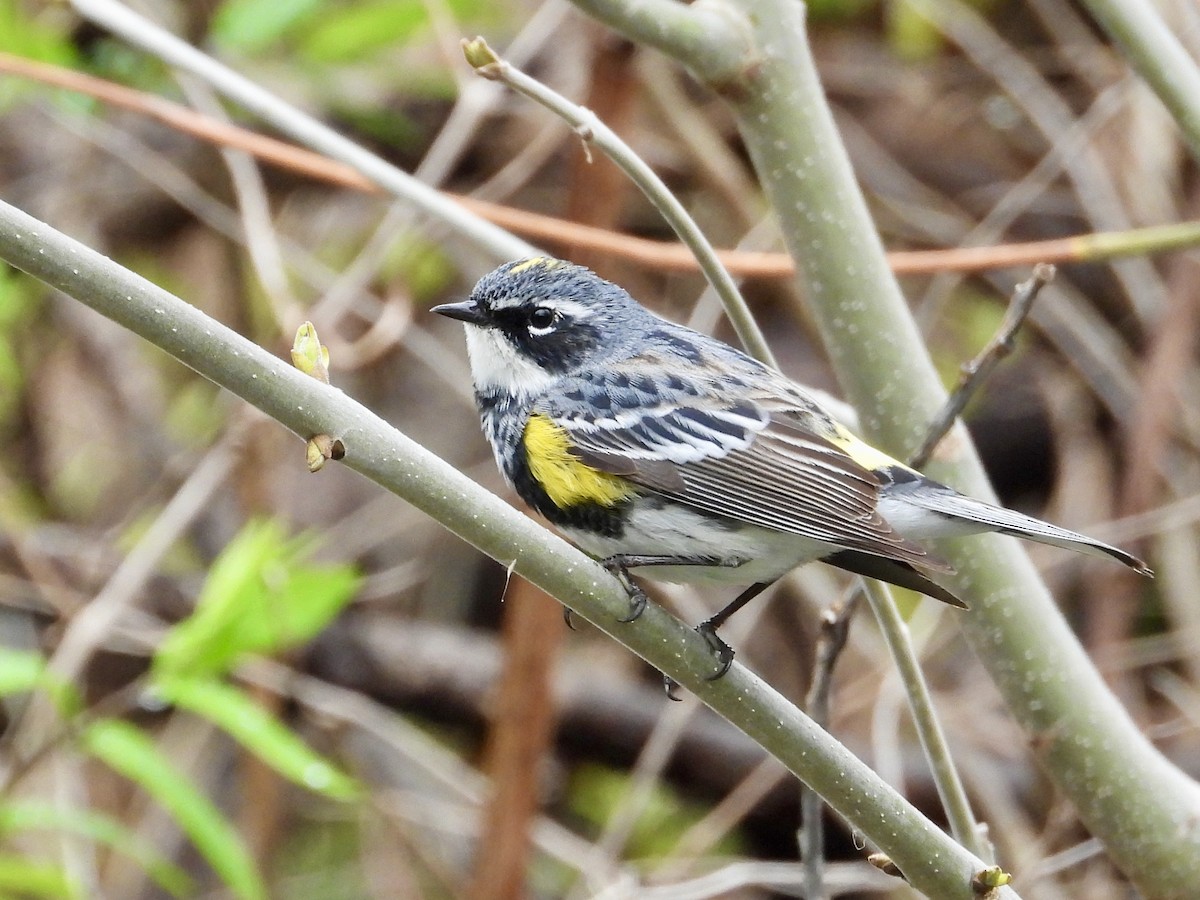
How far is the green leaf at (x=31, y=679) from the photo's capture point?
8.54 feet

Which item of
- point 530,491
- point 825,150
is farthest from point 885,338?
point 530,491

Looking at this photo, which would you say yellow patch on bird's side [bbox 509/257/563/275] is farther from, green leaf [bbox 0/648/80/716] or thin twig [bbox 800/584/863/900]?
green leaf [bbox 0/648/80/716]

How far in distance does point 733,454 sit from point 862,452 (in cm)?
27

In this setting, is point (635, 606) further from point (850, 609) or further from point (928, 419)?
point (928, 419)

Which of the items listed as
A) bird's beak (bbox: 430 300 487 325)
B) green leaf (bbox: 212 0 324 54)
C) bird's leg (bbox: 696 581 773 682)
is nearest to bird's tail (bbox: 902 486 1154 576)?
bird's leg (bbox: 696 581 773 682)

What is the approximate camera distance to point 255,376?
1.48m

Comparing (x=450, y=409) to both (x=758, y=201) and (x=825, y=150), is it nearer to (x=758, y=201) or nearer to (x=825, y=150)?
(x=758, y=201)

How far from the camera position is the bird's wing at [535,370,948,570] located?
2.24m

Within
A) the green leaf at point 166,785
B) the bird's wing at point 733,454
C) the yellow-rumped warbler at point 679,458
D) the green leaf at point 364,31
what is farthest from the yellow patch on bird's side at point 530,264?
the green leaf at point 364,31

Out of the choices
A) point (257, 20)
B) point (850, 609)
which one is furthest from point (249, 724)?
point (257, 20)

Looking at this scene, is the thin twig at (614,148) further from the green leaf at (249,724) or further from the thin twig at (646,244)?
the green leaf at (249,724)

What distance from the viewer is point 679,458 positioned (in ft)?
7.94

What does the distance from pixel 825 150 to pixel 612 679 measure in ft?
8.58

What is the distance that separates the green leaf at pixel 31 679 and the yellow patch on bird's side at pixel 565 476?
1.08m
